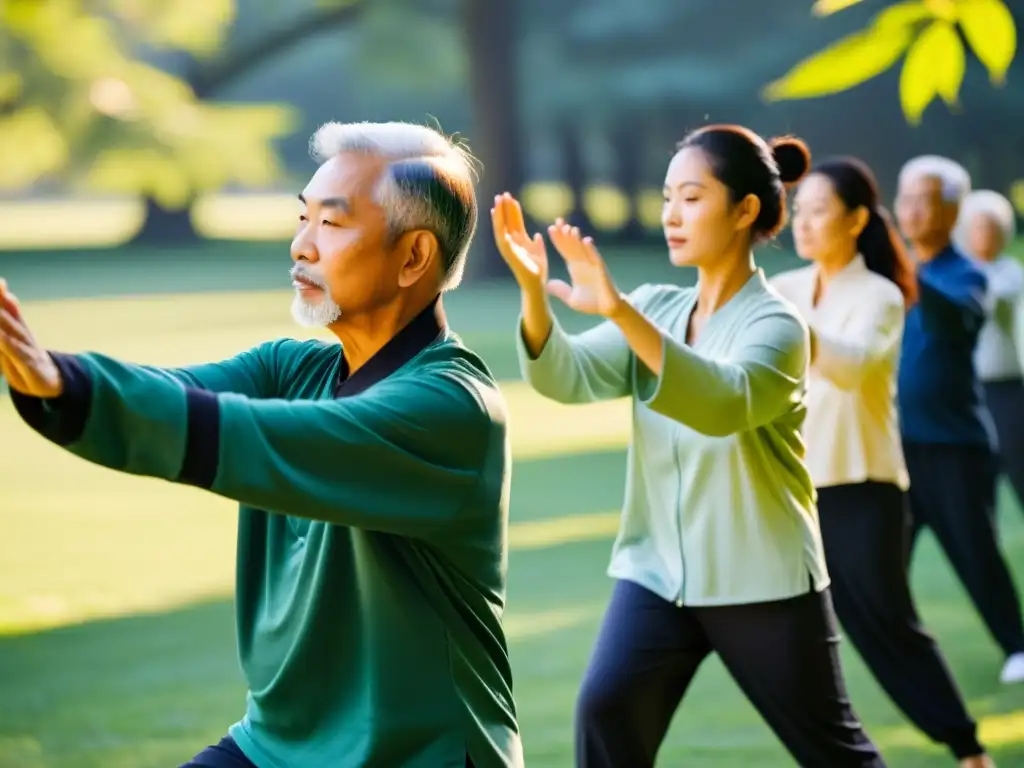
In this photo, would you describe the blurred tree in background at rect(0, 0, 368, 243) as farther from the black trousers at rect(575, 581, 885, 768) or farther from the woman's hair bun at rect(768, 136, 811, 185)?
the black trousers at rect(575, 581, 885, 768)

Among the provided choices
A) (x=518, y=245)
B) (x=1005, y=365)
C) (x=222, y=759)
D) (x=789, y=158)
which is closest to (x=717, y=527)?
(x=518, y=245)

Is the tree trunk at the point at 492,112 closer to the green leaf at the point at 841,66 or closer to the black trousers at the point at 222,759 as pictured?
the black trousers at the point at 222,759

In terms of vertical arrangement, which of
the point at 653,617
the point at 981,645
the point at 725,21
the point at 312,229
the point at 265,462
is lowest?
the point at 981,645

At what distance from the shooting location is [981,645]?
268 inches

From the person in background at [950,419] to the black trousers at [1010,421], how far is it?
1264 mm

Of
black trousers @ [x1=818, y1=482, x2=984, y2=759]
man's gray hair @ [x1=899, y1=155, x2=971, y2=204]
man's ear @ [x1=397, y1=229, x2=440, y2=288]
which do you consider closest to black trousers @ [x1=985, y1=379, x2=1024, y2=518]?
man's gray hair @ [x1=899, y1=155, x2=971, y2=204]

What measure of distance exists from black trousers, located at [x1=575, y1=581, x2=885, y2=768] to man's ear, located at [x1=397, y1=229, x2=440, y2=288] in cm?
142

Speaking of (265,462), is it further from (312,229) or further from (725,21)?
(725,21)

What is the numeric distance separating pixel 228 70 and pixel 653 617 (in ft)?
113

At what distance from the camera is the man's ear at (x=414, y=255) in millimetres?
2768

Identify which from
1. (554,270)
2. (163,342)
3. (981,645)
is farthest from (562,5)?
(981,645)

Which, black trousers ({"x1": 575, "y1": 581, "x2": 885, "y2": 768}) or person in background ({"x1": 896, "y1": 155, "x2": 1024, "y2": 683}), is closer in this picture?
black trousers ({"x1": 575, "y1": 581, "x2": 885, "y2": 768})

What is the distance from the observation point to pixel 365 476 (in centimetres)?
243

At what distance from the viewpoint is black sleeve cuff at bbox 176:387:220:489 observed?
2.23m
